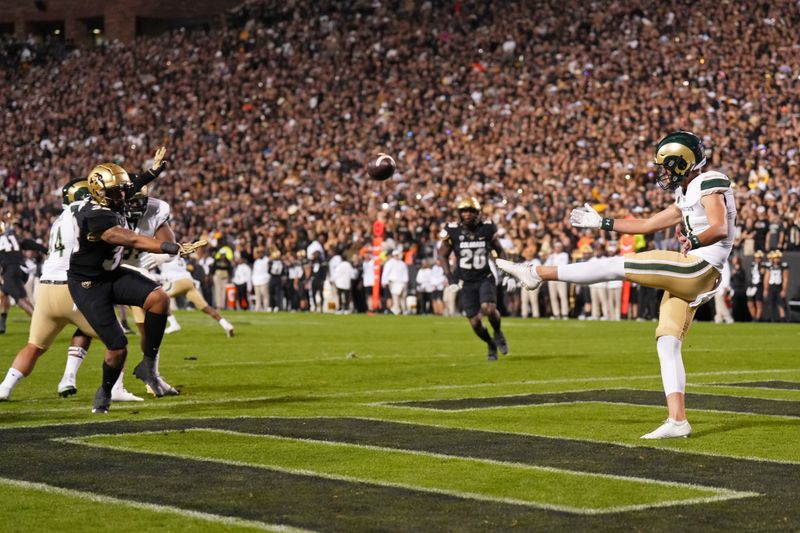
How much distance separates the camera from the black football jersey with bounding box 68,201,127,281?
903 centimetres

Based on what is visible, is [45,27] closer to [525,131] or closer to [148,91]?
[148,91]

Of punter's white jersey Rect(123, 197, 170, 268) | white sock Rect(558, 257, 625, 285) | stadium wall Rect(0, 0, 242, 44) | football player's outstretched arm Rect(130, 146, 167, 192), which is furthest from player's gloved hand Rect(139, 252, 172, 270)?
stadium wall Rect(0, 0, 242, 44)

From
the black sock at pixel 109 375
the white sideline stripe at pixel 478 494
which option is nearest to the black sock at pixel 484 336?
the black sock at pixel 109 375

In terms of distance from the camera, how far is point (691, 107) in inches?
1188

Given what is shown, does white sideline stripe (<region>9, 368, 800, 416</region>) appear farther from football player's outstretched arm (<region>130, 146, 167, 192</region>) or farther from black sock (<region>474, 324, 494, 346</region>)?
black sock (<region>474, 324, 494, 346</region>)

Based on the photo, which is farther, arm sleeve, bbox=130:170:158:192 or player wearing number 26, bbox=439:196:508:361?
player wearing number 26, bbox=439:196:508:361

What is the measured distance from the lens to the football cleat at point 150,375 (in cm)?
1068

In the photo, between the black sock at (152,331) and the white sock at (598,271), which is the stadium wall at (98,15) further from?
the white sock at (598,271)

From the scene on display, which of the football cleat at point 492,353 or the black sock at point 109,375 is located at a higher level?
the black sock at point 109,375

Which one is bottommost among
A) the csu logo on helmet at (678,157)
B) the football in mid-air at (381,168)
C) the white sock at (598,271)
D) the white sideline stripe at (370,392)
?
the white sideline stripe at (370,392)

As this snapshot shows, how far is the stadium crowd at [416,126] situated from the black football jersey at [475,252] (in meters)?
10.2

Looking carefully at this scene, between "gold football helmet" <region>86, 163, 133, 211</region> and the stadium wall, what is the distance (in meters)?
41.3

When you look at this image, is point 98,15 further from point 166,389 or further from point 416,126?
point 166,389

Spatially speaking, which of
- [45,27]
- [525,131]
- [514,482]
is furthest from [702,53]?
[45,27]
